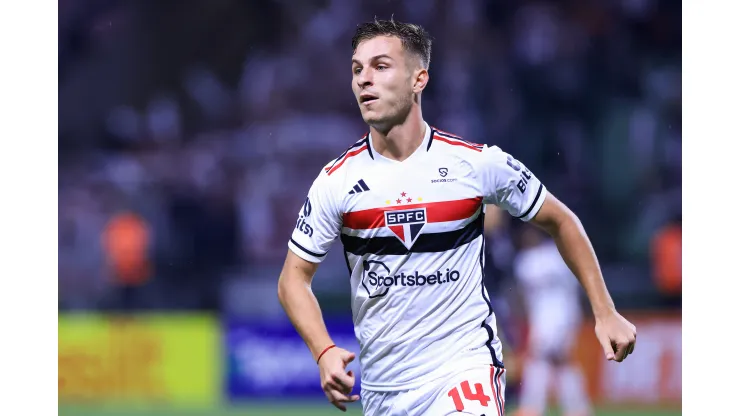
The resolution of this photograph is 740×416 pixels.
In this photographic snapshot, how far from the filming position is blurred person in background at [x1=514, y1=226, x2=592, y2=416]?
10820 millimetres

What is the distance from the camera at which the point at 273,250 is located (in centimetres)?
1363

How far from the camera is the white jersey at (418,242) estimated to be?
439 cm

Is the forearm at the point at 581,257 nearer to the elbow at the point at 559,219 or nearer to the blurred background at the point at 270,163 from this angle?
the elbow at the point at 559,219

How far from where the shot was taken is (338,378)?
3.85 metres

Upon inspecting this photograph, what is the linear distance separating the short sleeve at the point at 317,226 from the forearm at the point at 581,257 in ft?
3.10

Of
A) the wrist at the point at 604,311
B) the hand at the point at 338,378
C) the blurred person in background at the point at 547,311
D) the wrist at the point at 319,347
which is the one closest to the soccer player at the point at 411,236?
the wrist at the point at 604,311

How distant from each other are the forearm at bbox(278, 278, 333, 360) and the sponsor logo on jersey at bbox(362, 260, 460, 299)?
0.88ft

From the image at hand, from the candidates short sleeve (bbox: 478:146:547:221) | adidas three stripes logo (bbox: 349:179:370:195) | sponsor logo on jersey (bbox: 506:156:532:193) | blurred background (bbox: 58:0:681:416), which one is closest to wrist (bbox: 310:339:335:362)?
adidas three stripes logo (bbox: 349:179:370:195)

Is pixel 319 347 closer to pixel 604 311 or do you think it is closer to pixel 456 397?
pixel 456 397

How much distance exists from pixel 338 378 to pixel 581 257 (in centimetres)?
124

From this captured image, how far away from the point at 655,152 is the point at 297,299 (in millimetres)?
10588
